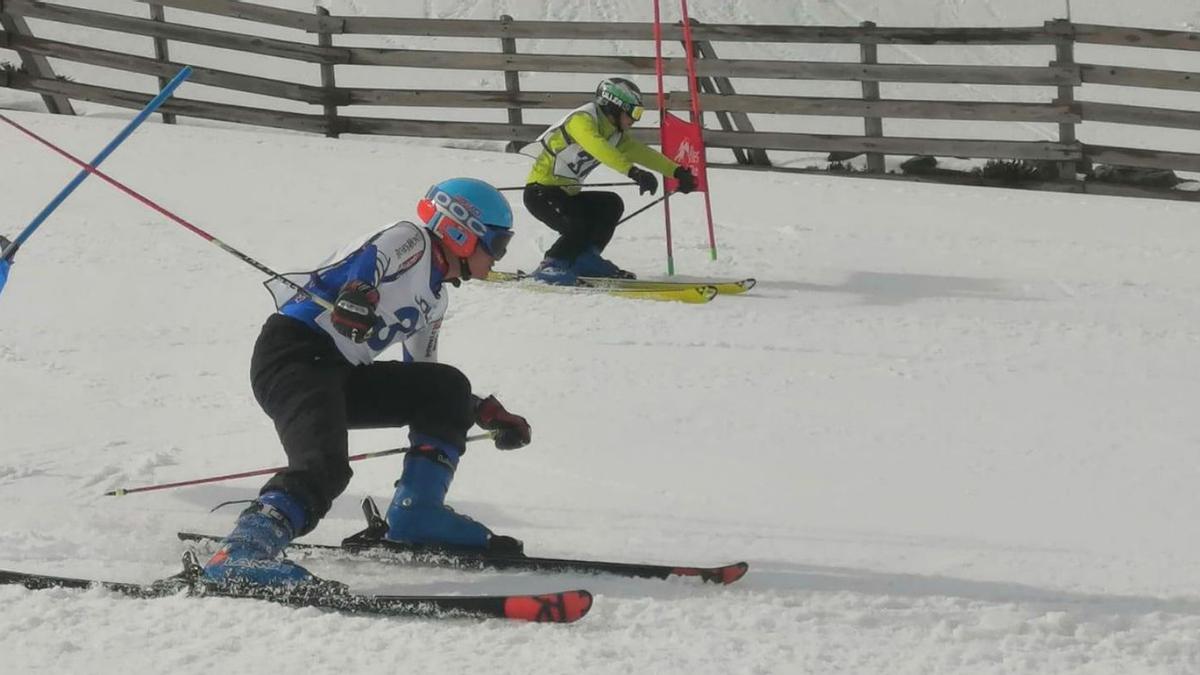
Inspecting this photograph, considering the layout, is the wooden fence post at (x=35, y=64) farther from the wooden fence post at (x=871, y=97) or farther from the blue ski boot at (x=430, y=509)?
the blue ski boot at (x=430, y=509)

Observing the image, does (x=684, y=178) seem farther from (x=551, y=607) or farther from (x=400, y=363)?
(x=551, y=607)

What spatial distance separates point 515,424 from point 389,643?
96 cm

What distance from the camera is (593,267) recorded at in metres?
8.57

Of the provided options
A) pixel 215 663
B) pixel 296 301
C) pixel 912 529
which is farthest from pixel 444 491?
pixel 912 529

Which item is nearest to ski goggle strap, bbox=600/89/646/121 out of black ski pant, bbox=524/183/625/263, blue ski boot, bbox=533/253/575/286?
black ski pant, bbox=524/183/625/263

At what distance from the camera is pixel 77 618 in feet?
12.0

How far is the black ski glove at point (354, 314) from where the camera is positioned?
3893 millimetres

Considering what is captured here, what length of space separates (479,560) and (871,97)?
9.44 m

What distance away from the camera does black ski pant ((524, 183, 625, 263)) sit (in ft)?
28.2

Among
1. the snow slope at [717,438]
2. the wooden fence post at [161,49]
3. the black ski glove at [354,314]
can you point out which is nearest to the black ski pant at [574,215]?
the snow slope at [717,438]

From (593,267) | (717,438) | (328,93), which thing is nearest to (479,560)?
(717,438)

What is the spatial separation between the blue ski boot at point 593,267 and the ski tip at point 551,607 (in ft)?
16.3

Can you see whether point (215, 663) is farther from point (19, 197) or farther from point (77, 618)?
point (19, 197)

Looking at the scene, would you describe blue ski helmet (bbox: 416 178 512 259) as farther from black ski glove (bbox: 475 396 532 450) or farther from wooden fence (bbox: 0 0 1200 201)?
wooden fence (bbox: 0 0 1200 201)
